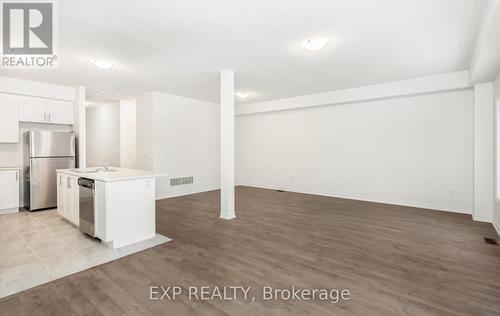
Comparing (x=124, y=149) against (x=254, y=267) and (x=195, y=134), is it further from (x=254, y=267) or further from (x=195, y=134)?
(x=254, y=267)

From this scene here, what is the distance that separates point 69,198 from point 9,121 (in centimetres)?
262

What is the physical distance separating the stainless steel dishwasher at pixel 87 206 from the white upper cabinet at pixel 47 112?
307cm

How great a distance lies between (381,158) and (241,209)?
365 centimetres

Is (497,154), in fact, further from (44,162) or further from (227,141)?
(44,162)

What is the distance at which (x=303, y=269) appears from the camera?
101 inches

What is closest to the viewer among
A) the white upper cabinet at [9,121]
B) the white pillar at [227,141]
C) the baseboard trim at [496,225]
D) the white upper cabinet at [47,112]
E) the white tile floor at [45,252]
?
the white tile floor at [45,252]

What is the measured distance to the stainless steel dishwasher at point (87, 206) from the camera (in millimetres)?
3191

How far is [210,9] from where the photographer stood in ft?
8.20

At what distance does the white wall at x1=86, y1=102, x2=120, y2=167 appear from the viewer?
24.9ft

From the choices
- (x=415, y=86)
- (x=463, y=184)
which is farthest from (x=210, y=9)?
(x=463, y=184)

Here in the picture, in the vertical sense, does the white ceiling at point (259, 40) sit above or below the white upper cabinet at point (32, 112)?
above

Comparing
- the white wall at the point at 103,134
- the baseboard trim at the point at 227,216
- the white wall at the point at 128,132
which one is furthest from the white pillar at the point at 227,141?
the white wall at the point at 103,134

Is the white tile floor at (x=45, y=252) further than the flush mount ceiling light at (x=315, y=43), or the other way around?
the flush mount ceiling light at (x=315, y=43)
